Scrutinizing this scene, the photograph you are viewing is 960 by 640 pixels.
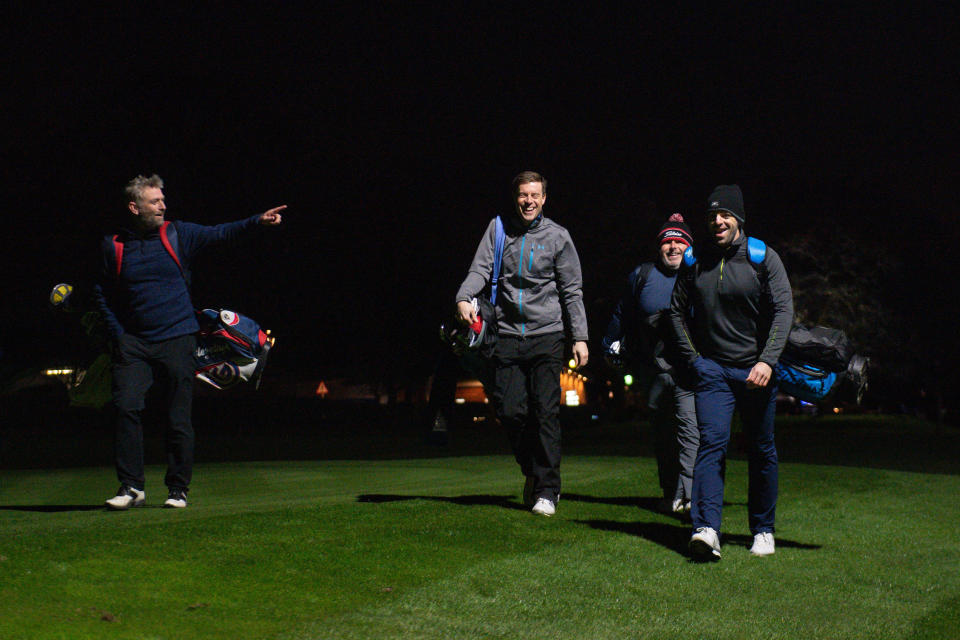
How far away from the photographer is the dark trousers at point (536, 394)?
8195 mm

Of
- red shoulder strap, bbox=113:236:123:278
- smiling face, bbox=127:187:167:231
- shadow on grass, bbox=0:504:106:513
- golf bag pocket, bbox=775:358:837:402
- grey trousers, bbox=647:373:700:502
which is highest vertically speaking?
smiling face, bbox=127:187:167:231

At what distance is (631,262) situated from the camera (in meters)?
49.2

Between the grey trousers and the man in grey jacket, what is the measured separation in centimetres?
115

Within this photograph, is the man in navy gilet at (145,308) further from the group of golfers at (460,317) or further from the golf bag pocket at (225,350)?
the golf bag pocket at (225,350)

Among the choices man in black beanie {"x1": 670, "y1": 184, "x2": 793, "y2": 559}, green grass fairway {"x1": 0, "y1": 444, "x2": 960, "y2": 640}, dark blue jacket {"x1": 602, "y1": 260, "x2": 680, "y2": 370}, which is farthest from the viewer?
dark blue jacket {"x1": 602, "y1": 260, "x2": 680, "y2": 370}

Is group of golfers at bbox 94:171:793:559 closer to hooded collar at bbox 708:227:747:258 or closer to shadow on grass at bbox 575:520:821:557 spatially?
shadow on grass at bbox 575:520:821:557

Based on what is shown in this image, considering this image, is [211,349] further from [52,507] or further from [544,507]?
[544,507]

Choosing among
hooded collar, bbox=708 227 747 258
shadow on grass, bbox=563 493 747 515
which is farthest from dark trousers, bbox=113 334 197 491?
hooded collar, bbox=708 227 747 258

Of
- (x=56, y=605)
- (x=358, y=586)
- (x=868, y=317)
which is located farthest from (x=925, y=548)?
(x=868, y=317)

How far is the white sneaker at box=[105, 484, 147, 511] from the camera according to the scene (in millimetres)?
8094

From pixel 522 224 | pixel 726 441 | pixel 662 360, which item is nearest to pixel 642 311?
pixel 662 360

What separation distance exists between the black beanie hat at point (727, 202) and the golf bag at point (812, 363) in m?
0.92

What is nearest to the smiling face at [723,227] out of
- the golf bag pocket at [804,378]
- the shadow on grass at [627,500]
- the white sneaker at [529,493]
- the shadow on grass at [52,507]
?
the golf bag pocket at [804,378]

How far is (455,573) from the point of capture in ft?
19.0
